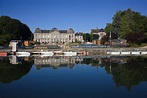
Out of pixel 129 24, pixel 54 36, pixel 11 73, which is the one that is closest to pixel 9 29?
pixel 129 24

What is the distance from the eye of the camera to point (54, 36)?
5433 inches

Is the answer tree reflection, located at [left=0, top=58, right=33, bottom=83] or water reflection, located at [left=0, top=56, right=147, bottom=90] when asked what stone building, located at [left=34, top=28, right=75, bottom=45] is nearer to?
water reflection, located at [left=0, top=56, right=147, bottom=90]

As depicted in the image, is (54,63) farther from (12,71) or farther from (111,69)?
(111,69)

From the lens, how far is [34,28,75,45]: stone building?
139 metres

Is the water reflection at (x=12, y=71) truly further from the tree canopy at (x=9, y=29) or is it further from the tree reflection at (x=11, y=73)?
the tree canopy at (x=9, y=29)

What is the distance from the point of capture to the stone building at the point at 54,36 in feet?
455

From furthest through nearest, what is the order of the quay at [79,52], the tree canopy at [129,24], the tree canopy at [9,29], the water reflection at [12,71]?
1. the tree canopy at [9,29]
2. the tree canopy at [129,24]
3. the quay at [79,52]
4. the water reflection at [12,71]

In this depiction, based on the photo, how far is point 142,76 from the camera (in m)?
23.2

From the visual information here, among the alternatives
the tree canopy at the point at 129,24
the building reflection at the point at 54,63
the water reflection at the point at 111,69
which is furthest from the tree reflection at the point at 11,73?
the tree canopy at the point at 129,24

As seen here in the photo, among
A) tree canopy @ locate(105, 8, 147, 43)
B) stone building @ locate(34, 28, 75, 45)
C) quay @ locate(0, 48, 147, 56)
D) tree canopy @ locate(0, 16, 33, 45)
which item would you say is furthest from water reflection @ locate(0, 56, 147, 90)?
stone building @ locate(34, 28, 75, 45)

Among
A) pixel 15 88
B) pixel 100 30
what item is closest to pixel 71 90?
pixel 15 88

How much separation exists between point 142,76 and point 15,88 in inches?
494

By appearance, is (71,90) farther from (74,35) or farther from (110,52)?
(74,35)

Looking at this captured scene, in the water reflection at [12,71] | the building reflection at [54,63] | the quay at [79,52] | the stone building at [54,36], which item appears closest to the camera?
the water reflection at [12,71]
